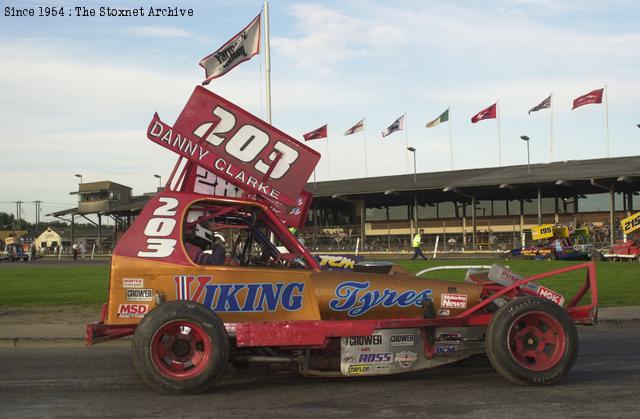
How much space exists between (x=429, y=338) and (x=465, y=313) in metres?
0.41

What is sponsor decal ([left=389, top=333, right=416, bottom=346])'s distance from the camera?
21.2ft

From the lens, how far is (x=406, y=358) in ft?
21.3

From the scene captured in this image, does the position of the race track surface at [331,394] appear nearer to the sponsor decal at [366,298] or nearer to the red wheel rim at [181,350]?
the red wheel rim at [181,350]

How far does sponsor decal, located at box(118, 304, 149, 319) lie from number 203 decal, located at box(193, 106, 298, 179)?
1660 millimetres

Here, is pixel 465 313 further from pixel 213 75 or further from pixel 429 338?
pixel 213 75

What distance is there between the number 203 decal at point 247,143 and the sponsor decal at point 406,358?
6.72 feet

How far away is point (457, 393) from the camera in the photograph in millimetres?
6289

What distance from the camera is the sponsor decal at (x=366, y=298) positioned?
21.7 ft

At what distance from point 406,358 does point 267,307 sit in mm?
1312

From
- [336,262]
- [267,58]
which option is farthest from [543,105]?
[336,262]

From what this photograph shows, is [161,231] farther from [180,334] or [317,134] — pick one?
[317,134]

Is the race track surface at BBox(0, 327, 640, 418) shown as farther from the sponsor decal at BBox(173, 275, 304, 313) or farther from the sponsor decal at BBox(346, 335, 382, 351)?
the sponsor decal at BBox(173, 275, 304, 313)

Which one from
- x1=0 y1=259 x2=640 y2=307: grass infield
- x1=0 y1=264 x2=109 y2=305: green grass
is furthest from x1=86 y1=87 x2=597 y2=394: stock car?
x1=0 y1=264 x2=109 y2=305: green grass

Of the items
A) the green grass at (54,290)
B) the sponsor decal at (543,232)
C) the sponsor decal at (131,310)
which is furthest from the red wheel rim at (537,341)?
the sponsor decal at (543,232)
